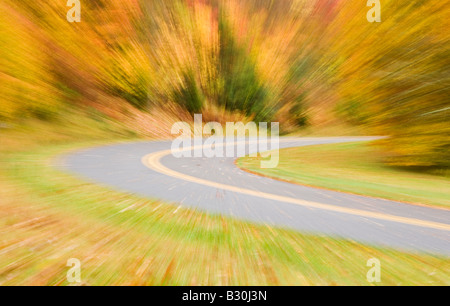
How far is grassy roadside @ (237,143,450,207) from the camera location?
5.57 m

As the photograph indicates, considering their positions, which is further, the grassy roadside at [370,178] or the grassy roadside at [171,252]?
the grassy roadside at [370,178]

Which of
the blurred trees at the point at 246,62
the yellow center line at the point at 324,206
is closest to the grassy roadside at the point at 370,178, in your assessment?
the blurred trees at the point at 246,62

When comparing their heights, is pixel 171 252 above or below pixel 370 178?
below

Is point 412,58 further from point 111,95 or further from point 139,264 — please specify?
point 111,95

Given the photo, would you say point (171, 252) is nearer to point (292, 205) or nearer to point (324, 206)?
point (292, 205)

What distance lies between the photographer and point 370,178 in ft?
24.8

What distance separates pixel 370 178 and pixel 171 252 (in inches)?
241

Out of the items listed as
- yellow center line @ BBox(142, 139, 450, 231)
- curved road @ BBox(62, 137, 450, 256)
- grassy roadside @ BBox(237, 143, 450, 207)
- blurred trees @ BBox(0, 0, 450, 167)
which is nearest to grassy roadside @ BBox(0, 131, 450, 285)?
curved road @ BBox(62, 137, 450, 256)

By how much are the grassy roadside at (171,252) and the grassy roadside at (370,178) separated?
2.97 meters

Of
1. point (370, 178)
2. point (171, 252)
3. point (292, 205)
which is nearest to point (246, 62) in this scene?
point (370, 178)

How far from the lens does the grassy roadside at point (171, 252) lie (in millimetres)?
2145

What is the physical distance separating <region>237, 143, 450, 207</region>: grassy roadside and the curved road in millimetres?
657

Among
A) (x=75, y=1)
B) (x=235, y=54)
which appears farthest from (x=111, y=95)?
(x=235, y=54)

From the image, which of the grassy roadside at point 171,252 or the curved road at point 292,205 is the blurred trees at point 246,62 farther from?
the grassy roadside at point 171,252
